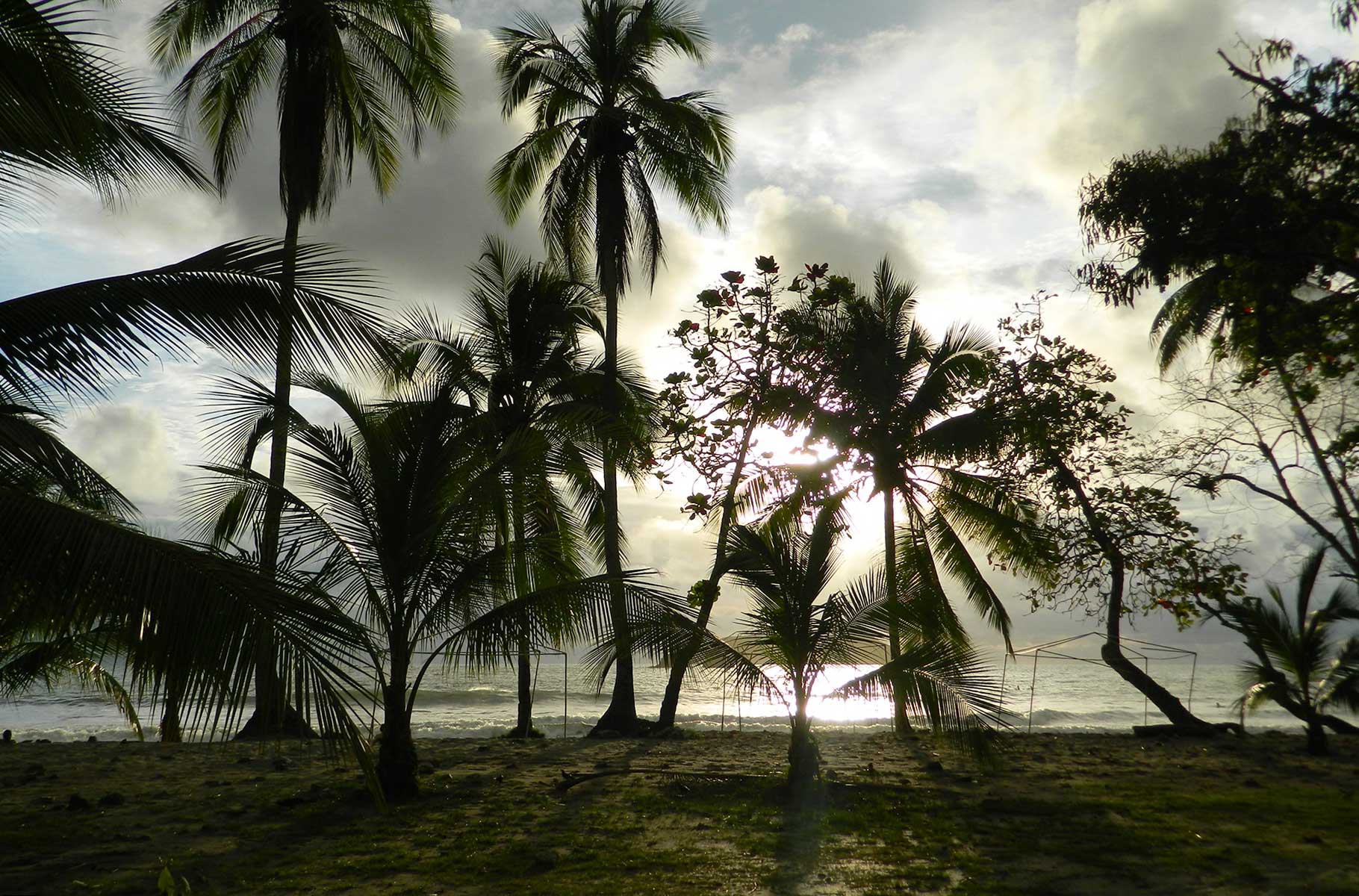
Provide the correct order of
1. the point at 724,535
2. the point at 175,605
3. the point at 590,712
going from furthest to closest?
1. the point at 590,712
2. the point at 724,535
3. the point at 175,605

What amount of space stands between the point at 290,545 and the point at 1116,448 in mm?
11285

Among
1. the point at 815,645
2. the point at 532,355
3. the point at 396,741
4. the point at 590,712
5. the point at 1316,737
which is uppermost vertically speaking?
the point at 532,355

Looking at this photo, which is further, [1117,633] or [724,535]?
[1117,633]

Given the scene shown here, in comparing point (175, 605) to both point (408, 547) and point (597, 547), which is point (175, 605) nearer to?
point (408, 547)

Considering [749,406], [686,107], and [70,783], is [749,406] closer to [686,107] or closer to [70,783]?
[686,107]

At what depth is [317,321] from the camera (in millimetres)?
5004

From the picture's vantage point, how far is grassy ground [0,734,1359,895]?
5.75 m

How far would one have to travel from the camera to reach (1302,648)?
474 inches

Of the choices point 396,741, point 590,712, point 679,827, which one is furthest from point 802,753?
point 590,712

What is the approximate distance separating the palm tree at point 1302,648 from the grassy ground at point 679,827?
93 centimetres

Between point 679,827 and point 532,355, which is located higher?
point 532,355

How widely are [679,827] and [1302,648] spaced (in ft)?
32.1

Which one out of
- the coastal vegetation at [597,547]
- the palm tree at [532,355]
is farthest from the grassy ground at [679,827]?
the palm tree at [532,355]

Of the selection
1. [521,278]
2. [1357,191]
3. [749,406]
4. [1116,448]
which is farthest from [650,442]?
[1357,191]
